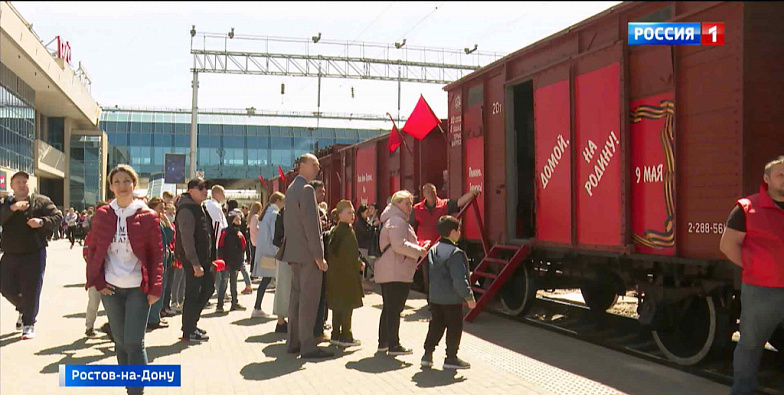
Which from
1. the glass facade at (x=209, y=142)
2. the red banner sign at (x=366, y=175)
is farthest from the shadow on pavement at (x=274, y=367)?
the glass facade at (x=209, y=142)

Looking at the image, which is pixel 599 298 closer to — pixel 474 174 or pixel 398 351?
pixel 474 174

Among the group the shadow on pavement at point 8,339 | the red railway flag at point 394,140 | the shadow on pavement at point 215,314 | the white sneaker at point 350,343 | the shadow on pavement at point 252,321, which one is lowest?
the shadow on pavement at point 215,314

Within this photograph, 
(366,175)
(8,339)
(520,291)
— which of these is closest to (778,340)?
(520,291)

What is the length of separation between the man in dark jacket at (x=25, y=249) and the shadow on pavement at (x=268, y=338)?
2576 millimetres

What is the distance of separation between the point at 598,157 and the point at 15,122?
1262 inches

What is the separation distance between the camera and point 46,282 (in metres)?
15.4

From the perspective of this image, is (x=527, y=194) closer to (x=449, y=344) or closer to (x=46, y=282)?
(x=449, y=344)

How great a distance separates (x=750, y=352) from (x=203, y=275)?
556cm

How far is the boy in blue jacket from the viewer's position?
6344 mm

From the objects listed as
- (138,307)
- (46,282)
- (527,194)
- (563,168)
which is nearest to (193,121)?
(46,282)

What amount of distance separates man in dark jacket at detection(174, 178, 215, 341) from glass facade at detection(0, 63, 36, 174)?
2578 centimetres

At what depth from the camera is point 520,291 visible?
9.85 m

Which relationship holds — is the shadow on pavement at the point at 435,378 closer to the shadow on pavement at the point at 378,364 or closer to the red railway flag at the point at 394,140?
the shadow on pavement at the point at 378,364

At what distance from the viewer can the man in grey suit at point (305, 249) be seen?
6891 millimetres
